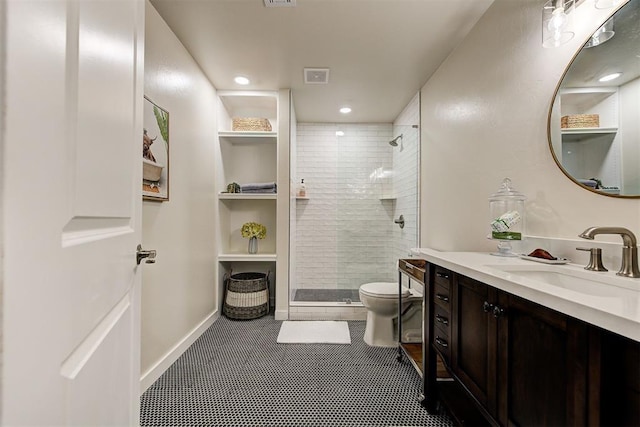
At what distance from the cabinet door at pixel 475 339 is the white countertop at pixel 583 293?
75 millimetres

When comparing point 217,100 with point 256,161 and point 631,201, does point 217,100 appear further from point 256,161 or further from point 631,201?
point 631,201

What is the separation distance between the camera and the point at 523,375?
93 centimetres

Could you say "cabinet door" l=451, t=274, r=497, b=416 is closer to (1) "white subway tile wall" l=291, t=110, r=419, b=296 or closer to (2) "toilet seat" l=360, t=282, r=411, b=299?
(2) "toilet seat" l=360, t=282, r=411, b=299

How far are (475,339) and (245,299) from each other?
2370 mm

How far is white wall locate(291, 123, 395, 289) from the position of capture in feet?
12.5

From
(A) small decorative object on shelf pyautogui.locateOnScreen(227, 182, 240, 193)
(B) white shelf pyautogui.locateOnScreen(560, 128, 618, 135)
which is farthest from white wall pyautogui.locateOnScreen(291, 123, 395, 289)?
(B) white shelf pyautogui.locateOnScreen(560, 128, 618, 135)

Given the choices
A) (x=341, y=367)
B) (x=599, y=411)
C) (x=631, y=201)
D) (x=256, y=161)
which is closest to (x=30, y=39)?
(x=599, y=411)

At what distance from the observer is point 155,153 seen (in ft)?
6.34

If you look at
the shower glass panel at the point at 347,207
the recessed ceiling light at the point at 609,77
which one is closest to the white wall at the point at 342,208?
the shower glass panel at the point at 347,207

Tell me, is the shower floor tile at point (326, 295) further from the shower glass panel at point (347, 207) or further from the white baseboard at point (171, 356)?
the white baseboard at point (171, 356)

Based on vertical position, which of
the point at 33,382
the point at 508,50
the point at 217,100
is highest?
the point at 217,100

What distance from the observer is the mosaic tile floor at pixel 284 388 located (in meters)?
1.59

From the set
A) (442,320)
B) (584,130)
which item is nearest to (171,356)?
(442,320)

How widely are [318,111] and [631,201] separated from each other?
3081mm
